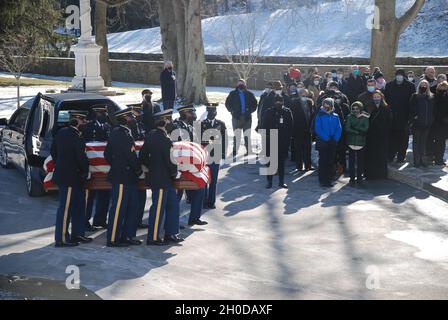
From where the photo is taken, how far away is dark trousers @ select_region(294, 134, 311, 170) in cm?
1641

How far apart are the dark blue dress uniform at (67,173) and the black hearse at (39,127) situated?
8.35ft

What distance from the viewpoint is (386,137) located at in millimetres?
15594

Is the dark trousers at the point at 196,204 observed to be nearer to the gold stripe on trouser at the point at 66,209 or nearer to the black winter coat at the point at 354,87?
the gold stripe on trouser at the point at 66,209

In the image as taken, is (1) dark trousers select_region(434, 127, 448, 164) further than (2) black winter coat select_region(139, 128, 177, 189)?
Yes

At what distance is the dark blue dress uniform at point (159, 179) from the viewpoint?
35.2 ft

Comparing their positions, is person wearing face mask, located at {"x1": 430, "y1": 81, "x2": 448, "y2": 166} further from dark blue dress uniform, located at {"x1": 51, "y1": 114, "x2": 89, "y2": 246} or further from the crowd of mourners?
dark blue dress uniform, located at {"x1": 51, "y1": 114, "x2": 89, "y2": 246}

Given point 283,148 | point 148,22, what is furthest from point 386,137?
point 148,22

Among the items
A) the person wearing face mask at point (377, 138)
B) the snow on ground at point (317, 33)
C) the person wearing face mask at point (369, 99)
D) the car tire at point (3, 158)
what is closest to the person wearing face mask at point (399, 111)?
the person wearing face mask at point (369, 99)

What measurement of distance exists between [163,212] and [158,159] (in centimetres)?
73

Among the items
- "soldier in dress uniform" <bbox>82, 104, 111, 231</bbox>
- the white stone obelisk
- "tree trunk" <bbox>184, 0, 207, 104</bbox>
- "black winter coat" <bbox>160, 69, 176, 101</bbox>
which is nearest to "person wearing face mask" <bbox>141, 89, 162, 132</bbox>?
"soldier in dress uniform" <bbox>82, 104, 111, 231</bbox>

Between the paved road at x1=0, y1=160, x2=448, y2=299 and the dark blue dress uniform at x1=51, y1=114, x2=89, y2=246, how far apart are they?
13.7 inches

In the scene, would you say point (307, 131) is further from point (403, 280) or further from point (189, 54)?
point (189, 54)

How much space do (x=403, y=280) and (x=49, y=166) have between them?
5.31 meters

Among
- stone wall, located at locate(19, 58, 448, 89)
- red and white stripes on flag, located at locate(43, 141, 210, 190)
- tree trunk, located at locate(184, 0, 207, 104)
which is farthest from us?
stone wall, located at locate(19, 58, 448, 89)
